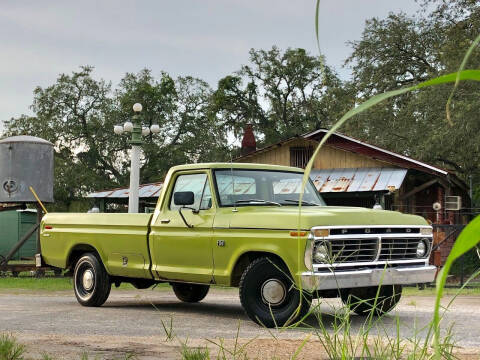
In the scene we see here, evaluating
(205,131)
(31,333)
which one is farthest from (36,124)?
(31,333)

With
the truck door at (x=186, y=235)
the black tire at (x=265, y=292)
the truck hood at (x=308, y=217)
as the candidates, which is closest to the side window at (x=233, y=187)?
the truck door at (x=186, y=235)

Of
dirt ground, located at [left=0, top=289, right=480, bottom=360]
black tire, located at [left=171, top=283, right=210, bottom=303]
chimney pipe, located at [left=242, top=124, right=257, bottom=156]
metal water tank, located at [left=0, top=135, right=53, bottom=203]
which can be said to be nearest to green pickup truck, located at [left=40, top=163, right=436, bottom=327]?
dirt ground, located at [left=0, top=289, right=480, bottom=360]

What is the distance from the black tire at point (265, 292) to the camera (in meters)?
8.41

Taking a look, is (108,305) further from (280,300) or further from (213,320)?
(280,300)

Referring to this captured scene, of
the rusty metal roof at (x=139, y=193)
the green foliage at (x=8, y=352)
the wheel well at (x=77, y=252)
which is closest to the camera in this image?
the green foliage at (x=8, y=352)

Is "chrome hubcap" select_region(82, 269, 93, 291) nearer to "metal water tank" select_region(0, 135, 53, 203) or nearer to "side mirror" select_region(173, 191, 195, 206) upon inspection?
"side mirror" select_region(173, 191, 195, 206)

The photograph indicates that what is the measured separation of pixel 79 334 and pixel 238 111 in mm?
48163

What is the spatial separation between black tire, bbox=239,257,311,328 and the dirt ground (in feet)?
0.67

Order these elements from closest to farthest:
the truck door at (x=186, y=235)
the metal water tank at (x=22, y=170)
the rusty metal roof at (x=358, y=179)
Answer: the truck door at (x=186, y=235)
the metal water tank at (x=22, y=170)
the rusty metal roof at (x=358, y=179)

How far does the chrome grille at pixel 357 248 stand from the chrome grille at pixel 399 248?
15 centimetres

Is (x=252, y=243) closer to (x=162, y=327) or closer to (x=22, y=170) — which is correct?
(x=162, y=327)

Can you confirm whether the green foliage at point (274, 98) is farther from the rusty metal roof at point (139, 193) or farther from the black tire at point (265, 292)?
the black tire at point (265, 292)

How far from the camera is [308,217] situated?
8.27 metres

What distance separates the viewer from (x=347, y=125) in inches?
1593
